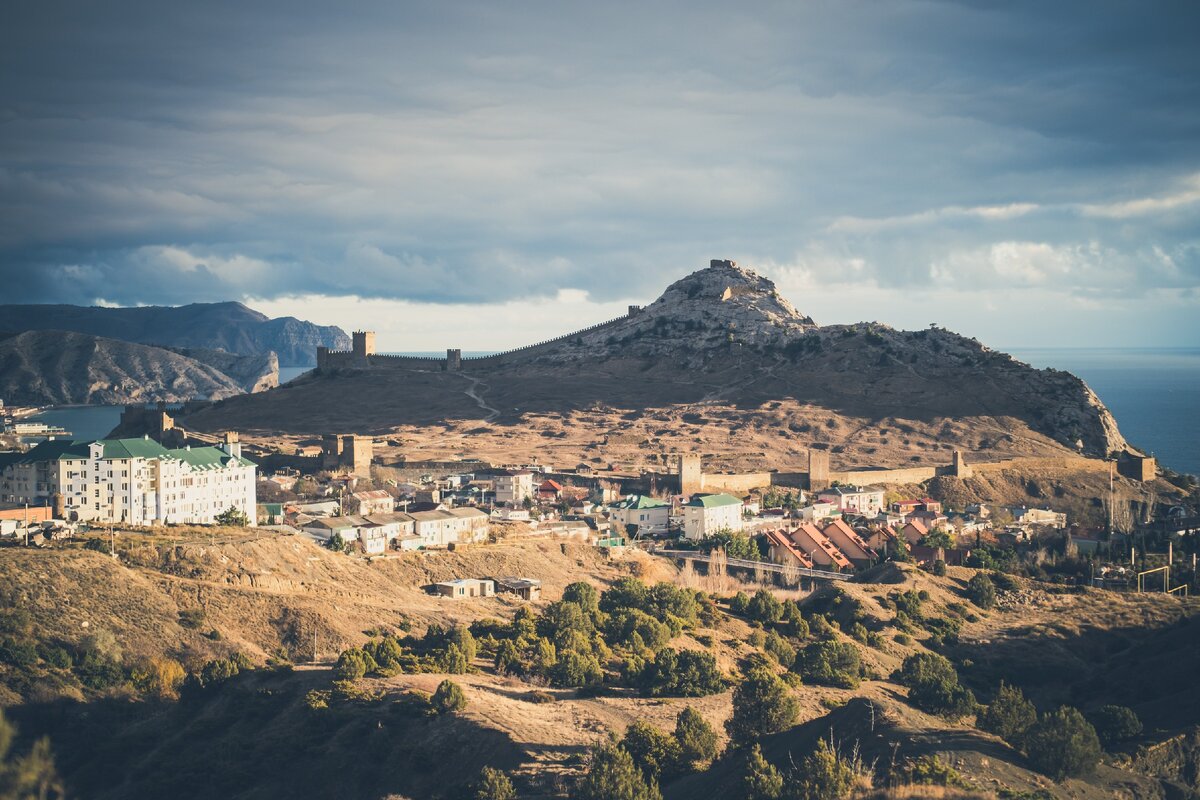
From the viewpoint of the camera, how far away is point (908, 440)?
107m

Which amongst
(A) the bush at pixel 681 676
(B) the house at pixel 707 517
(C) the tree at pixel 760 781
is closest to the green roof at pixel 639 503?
(B) the house at pixel 707 517

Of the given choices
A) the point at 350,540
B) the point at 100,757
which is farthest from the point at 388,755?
the point at 350,540

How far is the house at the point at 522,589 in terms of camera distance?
188 ft

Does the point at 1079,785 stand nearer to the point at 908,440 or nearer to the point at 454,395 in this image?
the point at 908,440

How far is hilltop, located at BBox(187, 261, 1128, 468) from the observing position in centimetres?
10606

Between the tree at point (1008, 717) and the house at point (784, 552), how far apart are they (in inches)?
1061

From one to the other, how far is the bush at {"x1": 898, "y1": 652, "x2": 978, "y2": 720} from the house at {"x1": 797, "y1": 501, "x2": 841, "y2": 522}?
1198 inches

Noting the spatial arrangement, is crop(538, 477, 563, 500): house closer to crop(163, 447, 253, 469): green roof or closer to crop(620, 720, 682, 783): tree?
crop(163, 447, 253, 469): green roof

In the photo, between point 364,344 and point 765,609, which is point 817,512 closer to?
point 765,609

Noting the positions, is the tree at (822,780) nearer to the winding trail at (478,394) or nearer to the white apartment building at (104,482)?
the white apartment building at (104,482)

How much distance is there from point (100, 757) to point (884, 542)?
45.5 meters

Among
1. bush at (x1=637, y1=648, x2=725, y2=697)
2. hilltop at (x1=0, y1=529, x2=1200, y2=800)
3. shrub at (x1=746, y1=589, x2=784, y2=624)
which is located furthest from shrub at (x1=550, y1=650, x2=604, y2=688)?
shrub at (x1=746, y1=589, x2=784, y2=624)

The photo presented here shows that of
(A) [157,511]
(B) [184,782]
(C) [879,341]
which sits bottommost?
(B) [184,782]

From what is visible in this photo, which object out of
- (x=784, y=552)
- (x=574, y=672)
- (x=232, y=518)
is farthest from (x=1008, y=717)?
(x=232, y=518)
